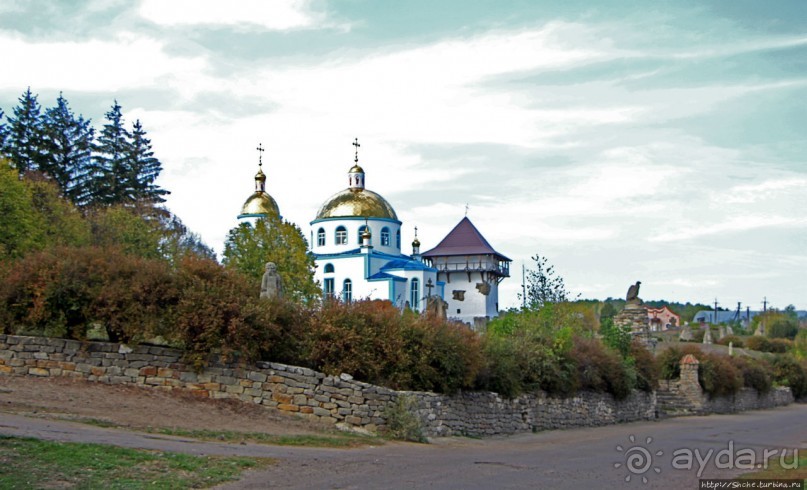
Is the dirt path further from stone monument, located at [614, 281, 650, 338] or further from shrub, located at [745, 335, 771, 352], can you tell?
shrub, located at [745, 335, 771, 352]

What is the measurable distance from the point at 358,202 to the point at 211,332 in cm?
5971

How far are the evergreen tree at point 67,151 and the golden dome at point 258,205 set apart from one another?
1754 centimetres

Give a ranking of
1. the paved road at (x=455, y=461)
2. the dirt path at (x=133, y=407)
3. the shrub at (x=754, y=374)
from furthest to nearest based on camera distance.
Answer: the shrub at (x=754, y=374) → the dirt path at (x=133, y=407) → the paved road at (x=455, y=461)

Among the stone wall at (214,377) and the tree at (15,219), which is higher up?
the tree at (15,219)

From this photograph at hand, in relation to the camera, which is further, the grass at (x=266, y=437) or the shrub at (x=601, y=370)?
the shrub at (x=601, y=370)

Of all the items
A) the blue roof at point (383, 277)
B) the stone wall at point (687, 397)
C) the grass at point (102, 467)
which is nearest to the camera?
the grass at point (102, 467)

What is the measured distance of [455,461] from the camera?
15641 mm

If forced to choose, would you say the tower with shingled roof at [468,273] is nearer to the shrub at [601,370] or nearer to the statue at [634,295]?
the statue at [634,295]

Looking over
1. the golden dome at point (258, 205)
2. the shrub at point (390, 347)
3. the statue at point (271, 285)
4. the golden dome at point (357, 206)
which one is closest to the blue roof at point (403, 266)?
the golden dome at point (357, 206)

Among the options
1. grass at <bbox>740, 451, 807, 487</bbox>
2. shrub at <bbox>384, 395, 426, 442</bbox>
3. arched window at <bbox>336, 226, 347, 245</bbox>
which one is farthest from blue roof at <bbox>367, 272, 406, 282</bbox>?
grass at <bbox>740, 451, 807, 487</bbox>

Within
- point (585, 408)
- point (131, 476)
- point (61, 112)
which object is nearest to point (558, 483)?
point (131, 476)

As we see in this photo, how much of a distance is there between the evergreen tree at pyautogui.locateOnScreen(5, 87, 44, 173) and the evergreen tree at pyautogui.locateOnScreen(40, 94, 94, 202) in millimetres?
556

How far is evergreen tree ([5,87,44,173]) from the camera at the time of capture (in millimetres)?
54688

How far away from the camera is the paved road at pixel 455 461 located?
12.8 metres
